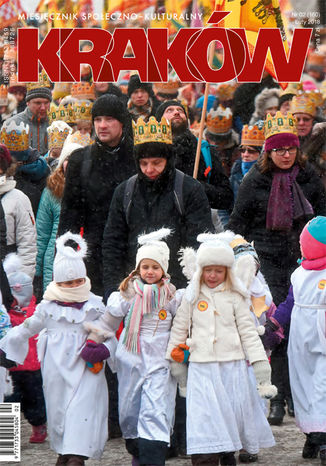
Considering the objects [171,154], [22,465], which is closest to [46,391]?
[22,465]

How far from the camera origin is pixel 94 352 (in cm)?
653

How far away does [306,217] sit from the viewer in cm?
795

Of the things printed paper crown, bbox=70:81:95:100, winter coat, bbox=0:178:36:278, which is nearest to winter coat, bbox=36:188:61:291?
winter coat, bbox=0:178:36:278

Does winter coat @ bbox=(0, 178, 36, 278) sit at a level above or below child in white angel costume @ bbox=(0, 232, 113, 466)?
above

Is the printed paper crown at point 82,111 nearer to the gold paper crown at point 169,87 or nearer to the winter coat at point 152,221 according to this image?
the gold paper crown at point 169,87

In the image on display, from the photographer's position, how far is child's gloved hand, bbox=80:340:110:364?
21.4 ft

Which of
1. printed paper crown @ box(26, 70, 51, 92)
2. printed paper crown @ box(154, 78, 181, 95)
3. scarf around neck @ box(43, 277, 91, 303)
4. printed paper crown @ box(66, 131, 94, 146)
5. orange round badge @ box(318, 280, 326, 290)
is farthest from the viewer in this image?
printed paper crown @ box(154, 78, 181, 95)

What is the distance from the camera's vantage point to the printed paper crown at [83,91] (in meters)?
10.4

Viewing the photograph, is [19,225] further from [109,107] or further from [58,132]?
[58,132]

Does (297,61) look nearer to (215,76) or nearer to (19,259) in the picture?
(215,76)

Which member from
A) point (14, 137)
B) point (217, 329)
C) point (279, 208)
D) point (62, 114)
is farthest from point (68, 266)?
point (62, 114)

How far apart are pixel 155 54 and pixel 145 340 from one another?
203cm

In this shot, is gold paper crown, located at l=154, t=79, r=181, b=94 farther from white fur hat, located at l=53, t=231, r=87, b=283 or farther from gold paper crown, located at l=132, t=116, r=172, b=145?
white fur hat, located at l=53, t=231, r=87, b=283

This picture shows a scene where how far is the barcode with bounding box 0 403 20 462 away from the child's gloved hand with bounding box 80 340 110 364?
488 millimetres
